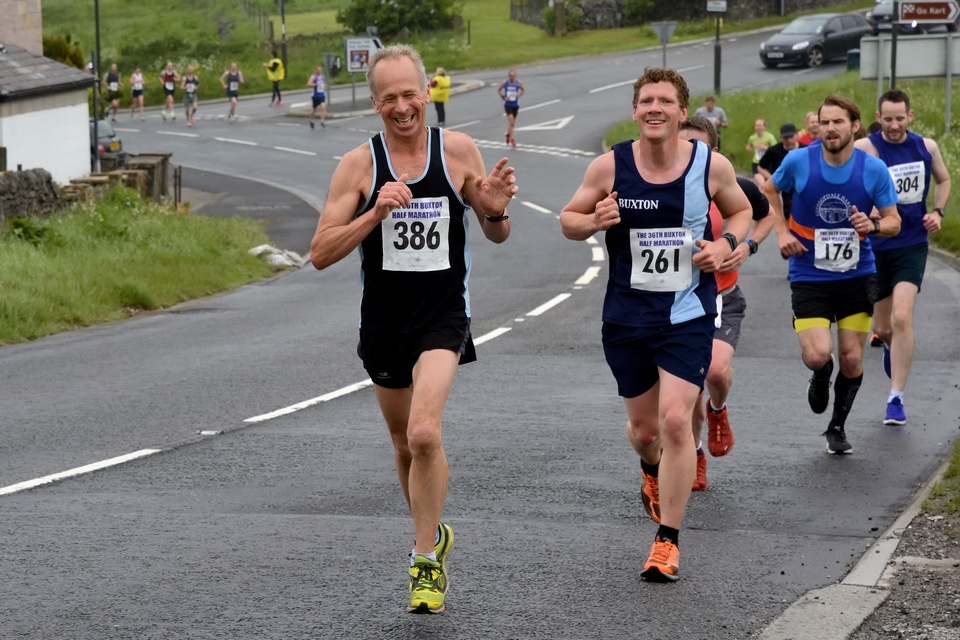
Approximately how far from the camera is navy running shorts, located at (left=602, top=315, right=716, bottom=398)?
6320mm

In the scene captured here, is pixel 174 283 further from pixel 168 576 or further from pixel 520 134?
pixel 520 134

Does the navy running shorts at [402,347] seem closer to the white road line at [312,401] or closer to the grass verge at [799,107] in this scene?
the white road line at [312,401]

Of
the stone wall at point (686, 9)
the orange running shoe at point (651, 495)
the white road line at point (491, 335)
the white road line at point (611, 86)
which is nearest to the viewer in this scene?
the orange running shoe at point (651, 495)

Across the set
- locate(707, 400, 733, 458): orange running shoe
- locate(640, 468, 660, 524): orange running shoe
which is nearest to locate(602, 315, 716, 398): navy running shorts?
locate(640, 468, 660, 524): orange running shoe

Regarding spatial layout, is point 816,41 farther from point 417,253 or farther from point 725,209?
point 417,253

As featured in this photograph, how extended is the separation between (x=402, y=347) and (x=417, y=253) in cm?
36

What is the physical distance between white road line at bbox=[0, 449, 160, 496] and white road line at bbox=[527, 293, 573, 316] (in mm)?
7612

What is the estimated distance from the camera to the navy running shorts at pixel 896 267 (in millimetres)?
10148

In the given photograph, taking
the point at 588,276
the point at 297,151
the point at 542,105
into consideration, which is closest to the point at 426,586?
the point at 588,276

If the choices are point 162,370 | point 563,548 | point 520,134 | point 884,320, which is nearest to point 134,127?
point 520,134

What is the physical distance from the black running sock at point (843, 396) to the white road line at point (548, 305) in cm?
729

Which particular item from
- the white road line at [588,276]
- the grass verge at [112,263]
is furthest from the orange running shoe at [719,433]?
the white road line at [588,276]

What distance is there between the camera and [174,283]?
19.6 metres

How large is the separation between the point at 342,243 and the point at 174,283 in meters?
14.4
